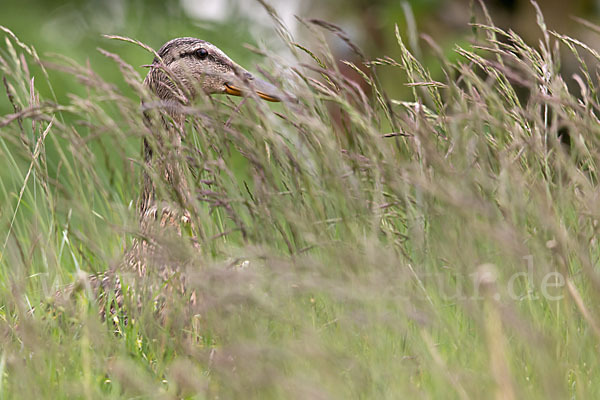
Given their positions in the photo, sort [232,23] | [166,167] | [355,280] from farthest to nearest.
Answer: [232,23] → [166,167] → [355,280]

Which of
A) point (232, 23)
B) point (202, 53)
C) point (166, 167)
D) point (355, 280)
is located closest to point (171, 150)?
point (166, 167)

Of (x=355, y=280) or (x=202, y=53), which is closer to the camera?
(x=355, y=280)

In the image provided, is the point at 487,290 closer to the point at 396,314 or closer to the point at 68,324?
the point at 396,314

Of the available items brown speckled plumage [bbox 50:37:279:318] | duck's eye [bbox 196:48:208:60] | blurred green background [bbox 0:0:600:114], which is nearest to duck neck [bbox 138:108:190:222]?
brown speckled plumage [bbox 50:37:279:318]

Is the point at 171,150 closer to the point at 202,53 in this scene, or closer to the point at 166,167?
the point at 166,167

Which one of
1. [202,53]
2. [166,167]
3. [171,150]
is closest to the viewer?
[171,150]

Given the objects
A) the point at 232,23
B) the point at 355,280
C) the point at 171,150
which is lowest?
the point at 232,23

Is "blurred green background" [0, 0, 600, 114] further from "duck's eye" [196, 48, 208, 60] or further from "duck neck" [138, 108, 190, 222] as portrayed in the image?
"duck neck" [138, 108, 190, 222]

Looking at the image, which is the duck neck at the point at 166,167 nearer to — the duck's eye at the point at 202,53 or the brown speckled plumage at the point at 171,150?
the brown speckled plumage at the point at 171,150

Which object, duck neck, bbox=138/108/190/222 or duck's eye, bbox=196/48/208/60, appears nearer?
duck neck, bbox=138/108/190/222

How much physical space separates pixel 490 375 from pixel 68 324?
1.17 m

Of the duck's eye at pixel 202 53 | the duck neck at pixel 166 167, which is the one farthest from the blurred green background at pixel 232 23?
the duck neck at pixel 166 167

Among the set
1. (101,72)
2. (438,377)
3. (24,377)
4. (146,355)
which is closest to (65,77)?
(101,72)

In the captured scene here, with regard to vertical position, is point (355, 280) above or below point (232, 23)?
above
